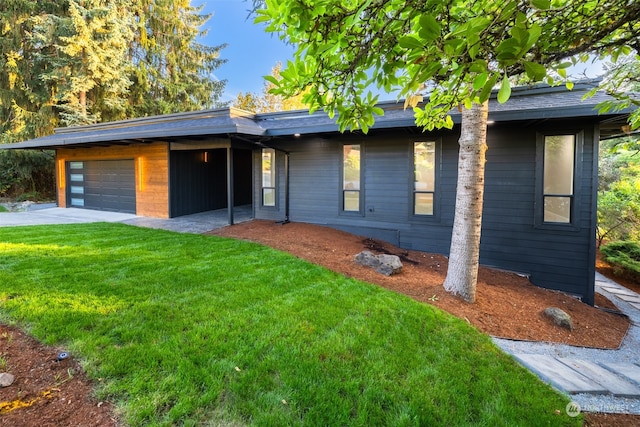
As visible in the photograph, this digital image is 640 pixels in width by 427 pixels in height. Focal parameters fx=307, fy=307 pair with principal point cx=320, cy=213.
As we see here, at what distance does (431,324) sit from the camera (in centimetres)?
307

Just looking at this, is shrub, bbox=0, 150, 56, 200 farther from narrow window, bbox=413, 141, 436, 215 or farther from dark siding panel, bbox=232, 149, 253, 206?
narrow window, bbox=413, 141, 436, 215

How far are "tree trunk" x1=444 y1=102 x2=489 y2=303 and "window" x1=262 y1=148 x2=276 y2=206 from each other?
572cm

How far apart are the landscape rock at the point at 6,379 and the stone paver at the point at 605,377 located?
4.37 metres

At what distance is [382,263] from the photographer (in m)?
4.80

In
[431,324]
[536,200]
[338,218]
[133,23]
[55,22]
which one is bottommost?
[431,324]

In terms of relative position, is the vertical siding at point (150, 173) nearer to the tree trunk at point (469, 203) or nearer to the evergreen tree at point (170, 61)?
the evergreen tree at point (170, 61)

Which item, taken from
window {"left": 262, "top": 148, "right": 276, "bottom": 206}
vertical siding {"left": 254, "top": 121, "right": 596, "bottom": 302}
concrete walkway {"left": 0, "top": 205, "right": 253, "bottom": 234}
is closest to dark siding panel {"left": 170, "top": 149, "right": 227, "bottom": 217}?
concrete walkway {"left": 0, "top": 205, "right": 253, "bottom": 234}

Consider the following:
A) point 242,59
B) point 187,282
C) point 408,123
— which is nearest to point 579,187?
point 408,123

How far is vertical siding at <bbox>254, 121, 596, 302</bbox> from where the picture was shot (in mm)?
5531

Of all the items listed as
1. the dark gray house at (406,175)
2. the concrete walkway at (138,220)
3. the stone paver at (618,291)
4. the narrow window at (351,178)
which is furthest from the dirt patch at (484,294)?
the concrete walkway at (138,220)

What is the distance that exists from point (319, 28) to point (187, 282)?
11.2 ft

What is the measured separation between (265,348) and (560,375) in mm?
2469

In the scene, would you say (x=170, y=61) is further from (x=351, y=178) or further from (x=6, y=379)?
(x=6, y=379)

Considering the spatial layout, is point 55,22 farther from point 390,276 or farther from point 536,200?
point 536,200
